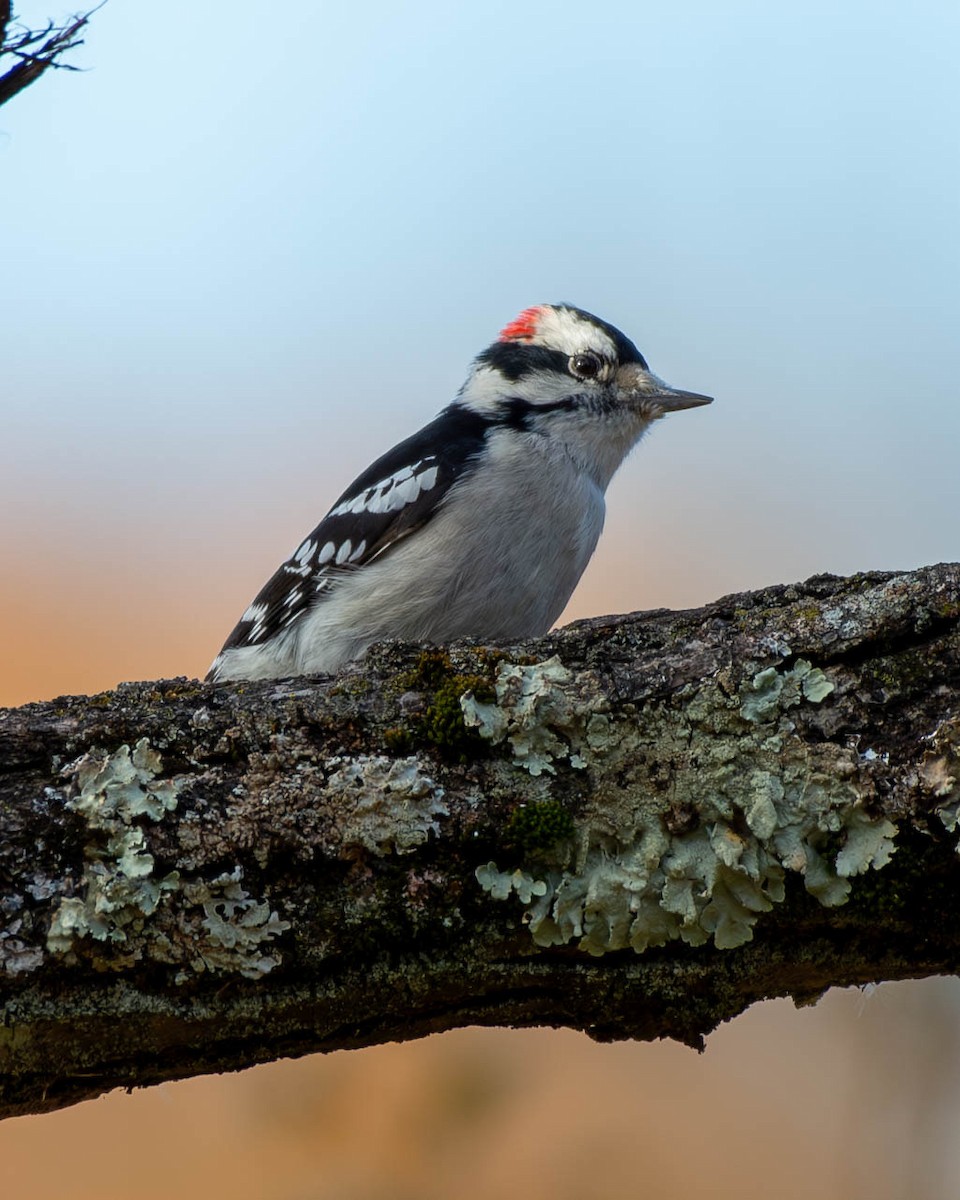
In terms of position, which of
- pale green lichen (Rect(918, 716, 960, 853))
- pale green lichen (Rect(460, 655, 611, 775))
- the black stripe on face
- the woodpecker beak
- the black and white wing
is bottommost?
pale green lichen (Rect(918, 716, 960, 853))

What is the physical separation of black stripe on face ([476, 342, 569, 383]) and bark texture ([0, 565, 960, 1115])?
273 cm

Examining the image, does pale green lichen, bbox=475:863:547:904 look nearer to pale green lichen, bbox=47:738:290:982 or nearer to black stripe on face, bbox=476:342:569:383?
pale green lichen, bbox=47:738:290:982

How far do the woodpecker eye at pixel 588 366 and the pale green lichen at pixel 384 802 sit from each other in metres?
2.82

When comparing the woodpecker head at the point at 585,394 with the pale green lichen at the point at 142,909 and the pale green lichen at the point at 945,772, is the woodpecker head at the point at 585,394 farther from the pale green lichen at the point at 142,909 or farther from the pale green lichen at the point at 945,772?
the pale green lichen at the point at 142,909

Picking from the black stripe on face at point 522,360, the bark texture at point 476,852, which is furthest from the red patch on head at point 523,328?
the bark texture at point 476,852

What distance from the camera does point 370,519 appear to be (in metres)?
4.17

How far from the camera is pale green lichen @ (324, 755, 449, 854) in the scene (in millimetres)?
1944

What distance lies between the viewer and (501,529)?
397cm

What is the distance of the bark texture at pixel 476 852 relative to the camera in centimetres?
188

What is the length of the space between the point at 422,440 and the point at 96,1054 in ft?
9.37

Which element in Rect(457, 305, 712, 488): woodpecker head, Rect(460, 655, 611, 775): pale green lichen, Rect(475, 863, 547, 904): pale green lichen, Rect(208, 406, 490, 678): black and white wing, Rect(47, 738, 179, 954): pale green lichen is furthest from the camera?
Rect(457, 305, 712, 488): woodpecker head

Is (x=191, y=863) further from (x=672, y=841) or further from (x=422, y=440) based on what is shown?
(x=422, y=440)

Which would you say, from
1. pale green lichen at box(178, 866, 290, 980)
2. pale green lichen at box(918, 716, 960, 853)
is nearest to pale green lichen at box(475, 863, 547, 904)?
pale green lichen at box(178, 866, 290, 980)

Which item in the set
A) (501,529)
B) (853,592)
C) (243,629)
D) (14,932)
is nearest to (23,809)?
(14,932)
